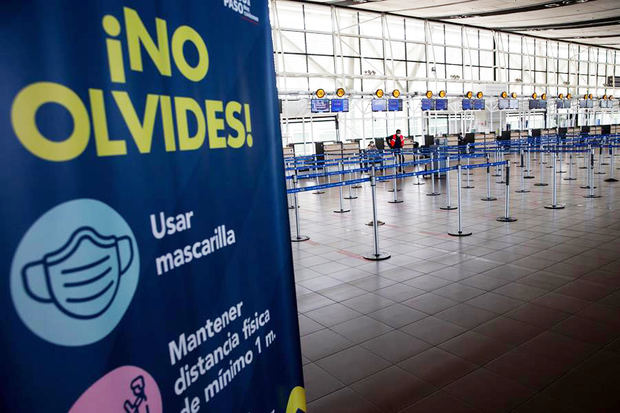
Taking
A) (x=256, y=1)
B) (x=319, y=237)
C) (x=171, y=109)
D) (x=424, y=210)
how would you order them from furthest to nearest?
(x=424, y=210) → (x=319, y=237) → (x=256, y=1) → (x=171, y=109)

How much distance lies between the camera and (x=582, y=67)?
1388 inches

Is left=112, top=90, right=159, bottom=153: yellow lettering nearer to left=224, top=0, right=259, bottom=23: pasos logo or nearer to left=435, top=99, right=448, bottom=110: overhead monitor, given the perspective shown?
left=224, top=0, right=259, bottom=23: pasos logo

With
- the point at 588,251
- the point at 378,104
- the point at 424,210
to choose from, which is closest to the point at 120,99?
the point at 588,251

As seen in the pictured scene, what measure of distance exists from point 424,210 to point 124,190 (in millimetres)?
9889

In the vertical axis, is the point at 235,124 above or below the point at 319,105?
below

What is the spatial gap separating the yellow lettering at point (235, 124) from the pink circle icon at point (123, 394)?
0.86 metres

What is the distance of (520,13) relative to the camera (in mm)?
20875

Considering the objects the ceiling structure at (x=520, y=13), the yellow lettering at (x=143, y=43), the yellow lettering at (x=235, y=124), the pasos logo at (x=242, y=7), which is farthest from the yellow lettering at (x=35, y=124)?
the ceiling structure at (x=520, y=13)

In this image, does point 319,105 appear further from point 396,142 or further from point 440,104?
point 440,104

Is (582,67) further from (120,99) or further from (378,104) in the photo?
(120,99)

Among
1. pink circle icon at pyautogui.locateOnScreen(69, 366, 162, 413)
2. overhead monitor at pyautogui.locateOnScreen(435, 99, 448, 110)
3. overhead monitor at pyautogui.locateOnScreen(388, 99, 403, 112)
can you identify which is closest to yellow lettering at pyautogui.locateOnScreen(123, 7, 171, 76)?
pink circle icon at pyautogui.locateOnScreen(69, 366, 162, 413)

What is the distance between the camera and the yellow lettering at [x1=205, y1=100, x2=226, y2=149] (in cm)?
158

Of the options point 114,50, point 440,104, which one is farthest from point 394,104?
point 114,50

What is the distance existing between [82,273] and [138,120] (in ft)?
1.52
